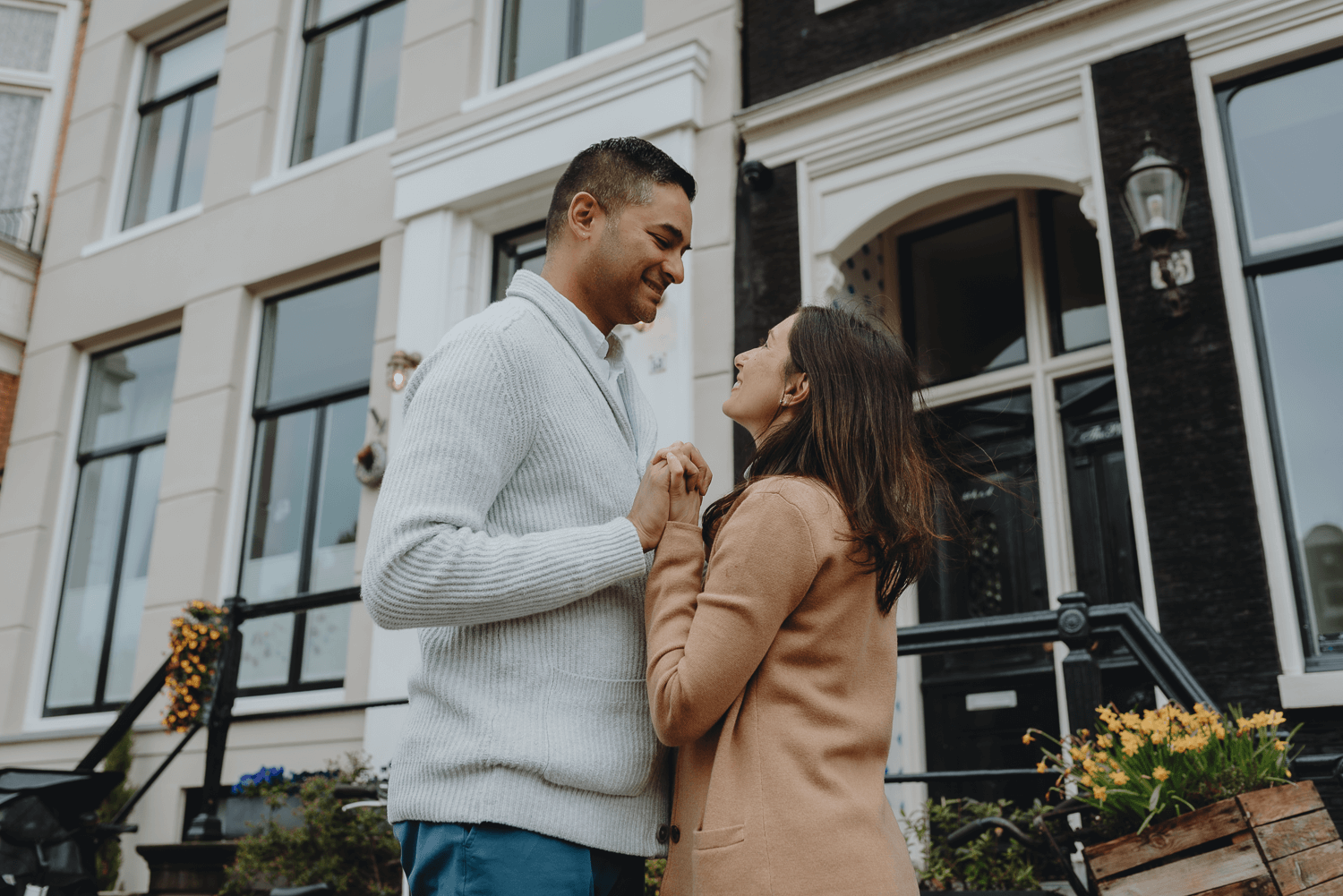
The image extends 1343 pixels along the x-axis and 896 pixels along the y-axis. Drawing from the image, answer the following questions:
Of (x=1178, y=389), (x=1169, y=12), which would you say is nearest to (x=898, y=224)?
(x=1169, y=12)

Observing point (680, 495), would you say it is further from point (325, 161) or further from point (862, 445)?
point (325, 161)

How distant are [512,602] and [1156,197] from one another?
4.36m

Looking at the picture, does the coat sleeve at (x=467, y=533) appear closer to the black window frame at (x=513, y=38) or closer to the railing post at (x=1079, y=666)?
the railing post at (x=1079, y=666)

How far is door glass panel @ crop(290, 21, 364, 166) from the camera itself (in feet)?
28.9

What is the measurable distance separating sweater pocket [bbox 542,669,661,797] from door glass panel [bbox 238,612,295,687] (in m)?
6.64

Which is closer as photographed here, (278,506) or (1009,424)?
(1009,424)

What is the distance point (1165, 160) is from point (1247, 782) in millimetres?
3239

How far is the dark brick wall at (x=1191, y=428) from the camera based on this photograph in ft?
14.7

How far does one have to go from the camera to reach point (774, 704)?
1.47 m

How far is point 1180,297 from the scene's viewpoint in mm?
4844

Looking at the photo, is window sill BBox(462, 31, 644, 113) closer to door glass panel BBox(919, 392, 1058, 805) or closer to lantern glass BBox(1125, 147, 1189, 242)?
door glass panel BBox(919, 392, 1058, 805)

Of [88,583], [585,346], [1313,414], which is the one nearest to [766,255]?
[1313,414]

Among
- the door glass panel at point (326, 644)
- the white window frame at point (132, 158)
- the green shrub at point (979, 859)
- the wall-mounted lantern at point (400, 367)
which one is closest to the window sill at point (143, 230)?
the white window frame at point (132, 158)

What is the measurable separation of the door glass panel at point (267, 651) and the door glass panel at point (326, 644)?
0.17 meters
